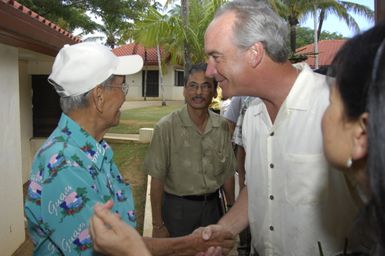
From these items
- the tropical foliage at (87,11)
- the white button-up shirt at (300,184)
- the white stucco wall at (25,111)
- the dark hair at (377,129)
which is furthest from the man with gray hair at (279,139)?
the tropical foliage at (87,11)

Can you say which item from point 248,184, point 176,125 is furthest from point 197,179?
point 248,184

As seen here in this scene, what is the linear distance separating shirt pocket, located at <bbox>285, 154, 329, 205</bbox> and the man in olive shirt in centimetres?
179

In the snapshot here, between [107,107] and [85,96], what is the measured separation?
5.7 inches

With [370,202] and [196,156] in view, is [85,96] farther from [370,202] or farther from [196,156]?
[196,156]

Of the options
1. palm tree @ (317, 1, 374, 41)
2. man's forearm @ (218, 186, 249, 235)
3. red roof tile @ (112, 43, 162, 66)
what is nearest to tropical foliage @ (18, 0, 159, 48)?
man's forearm @ (218, 186, 249, 235)

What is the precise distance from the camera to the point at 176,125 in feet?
12.4

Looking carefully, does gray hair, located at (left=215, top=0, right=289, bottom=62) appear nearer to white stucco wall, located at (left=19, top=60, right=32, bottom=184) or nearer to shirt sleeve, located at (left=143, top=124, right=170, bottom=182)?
shirt sleeve, located at (left=143, top=124, right=170, bottom=182)

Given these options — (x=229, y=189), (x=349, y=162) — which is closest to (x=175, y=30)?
(x=229, y=189)

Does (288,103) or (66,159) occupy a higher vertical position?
(288,103)

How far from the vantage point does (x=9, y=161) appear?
5.30m

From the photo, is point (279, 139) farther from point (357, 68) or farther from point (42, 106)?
point (42, 106)

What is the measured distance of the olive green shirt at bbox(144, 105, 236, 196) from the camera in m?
3.69

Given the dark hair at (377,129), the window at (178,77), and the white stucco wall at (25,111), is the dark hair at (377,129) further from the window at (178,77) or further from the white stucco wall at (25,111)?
the window at (178,77)

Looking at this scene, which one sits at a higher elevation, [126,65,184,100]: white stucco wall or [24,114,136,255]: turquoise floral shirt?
[126,65,184,100]: white stucco wall
